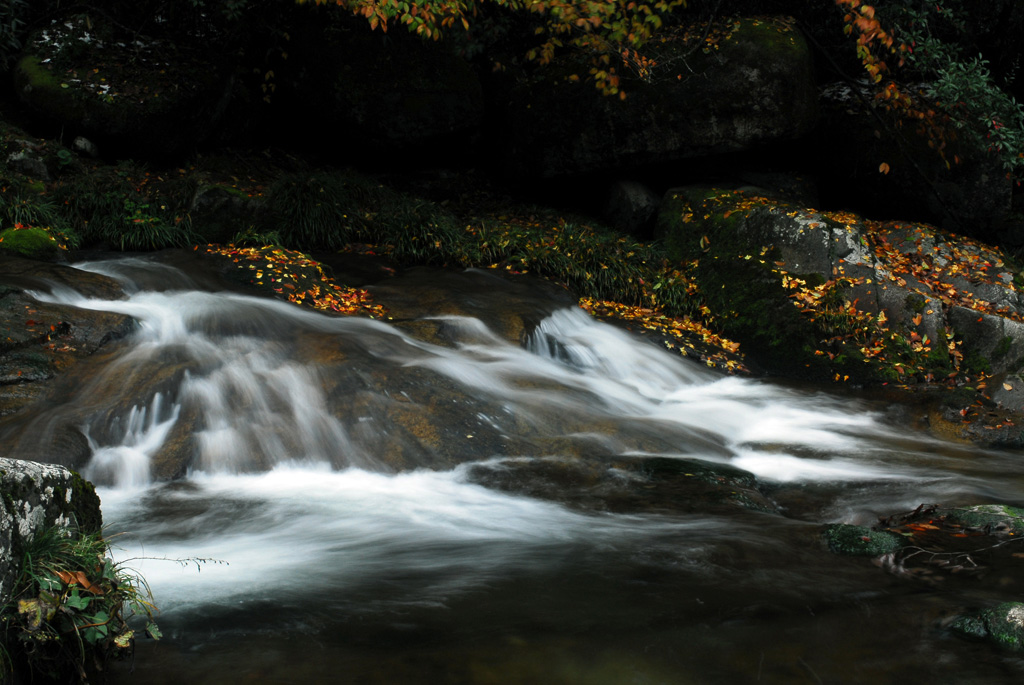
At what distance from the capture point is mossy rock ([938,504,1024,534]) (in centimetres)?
437

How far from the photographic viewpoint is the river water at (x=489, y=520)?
305cm

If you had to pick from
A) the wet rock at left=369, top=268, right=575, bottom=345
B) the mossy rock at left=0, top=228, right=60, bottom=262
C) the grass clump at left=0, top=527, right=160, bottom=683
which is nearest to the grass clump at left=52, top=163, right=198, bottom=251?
the mossy rock at left=0, top=228, right=60, bottom=262

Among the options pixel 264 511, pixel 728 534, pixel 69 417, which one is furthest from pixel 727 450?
pixel 69 417

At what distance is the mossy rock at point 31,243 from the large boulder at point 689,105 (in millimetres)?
7351

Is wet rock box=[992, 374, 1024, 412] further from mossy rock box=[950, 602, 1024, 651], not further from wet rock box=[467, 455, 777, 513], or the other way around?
mossy rock box=[950, 602, 1024, 651]

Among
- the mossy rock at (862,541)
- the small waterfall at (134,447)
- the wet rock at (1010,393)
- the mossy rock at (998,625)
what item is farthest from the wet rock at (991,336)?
the small waterfall at (134,447)

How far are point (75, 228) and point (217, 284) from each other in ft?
7.66

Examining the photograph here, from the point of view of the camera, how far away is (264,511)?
4922mm

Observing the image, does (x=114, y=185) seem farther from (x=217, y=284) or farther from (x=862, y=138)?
(x=862, y=138)

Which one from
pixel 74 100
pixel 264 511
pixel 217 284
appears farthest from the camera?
pixel 74 100

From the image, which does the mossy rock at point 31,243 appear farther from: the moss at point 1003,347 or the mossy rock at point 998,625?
the moss at point 1003,347

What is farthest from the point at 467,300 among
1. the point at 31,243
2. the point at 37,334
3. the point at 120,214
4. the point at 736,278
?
the point at 31,243

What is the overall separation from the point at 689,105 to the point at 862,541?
9053mm

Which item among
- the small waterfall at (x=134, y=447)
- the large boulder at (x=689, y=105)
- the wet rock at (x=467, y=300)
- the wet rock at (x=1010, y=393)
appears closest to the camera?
the small waterfall at (x=134, y=447)
